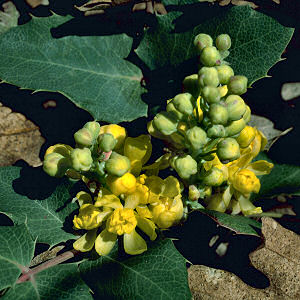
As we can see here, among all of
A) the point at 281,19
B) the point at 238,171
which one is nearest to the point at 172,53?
the point at 281,19

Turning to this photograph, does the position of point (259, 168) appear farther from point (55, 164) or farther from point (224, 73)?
point (55, 164)

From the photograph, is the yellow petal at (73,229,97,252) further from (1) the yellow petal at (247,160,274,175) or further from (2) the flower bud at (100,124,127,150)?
(1) the yellow petal at (247,160,274,175)

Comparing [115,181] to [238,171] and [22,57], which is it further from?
[22,57]

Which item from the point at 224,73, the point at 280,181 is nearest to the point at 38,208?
the point at 224,73

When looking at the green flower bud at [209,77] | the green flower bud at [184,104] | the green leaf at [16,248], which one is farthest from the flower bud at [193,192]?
the green leaf at [16,248]

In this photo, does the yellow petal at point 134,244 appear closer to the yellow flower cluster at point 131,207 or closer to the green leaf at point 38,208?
the yellow flower cluster at point 131,207
